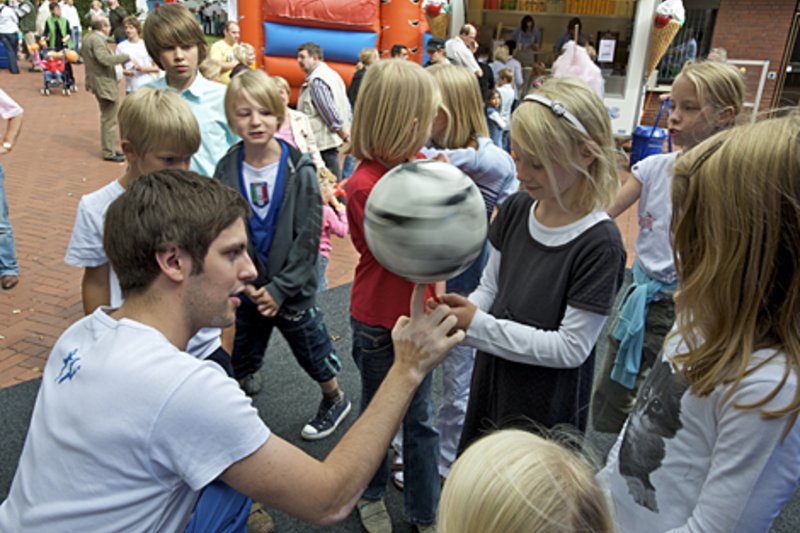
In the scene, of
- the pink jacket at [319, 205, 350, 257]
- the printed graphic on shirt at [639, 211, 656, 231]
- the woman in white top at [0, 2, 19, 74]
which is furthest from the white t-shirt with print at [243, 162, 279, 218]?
the woman in white top at [0, 2, 19, 74]

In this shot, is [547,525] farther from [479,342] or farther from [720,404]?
[479,342]

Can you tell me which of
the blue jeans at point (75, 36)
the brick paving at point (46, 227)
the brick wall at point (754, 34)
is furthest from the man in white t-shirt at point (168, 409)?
the blue jeans at point (75, 36)

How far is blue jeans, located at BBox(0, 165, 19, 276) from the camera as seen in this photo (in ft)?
15.9

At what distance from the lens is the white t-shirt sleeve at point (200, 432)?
1270mm

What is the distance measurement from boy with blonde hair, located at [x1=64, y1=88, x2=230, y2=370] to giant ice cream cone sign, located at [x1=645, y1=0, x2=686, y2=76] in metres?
9.40

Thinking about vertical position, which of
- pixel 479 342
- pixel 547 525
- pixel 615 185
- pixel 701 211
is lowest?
pixel 479 342

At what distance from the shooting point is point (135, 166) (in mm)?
2434

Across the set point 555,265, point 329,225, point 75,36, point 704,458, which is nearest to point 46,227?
point 329,225

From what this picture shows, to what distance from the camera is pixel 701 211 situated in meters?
1.21

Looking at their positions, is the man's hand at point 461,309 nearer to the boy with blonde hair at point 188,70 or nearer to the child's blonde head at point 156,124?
the child's blonde head at point 156,124

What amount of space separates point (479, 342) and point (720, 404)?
0.82 meters

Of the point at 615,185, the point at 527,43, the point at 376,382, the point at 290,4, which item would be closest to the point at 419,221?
the point at 615,185

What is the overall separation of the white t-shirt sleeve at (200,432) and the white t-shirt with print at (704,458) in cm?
84

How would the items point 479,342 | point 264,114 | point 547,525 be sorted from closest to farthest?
point 547,525 < point 479,342 < point 264,114
